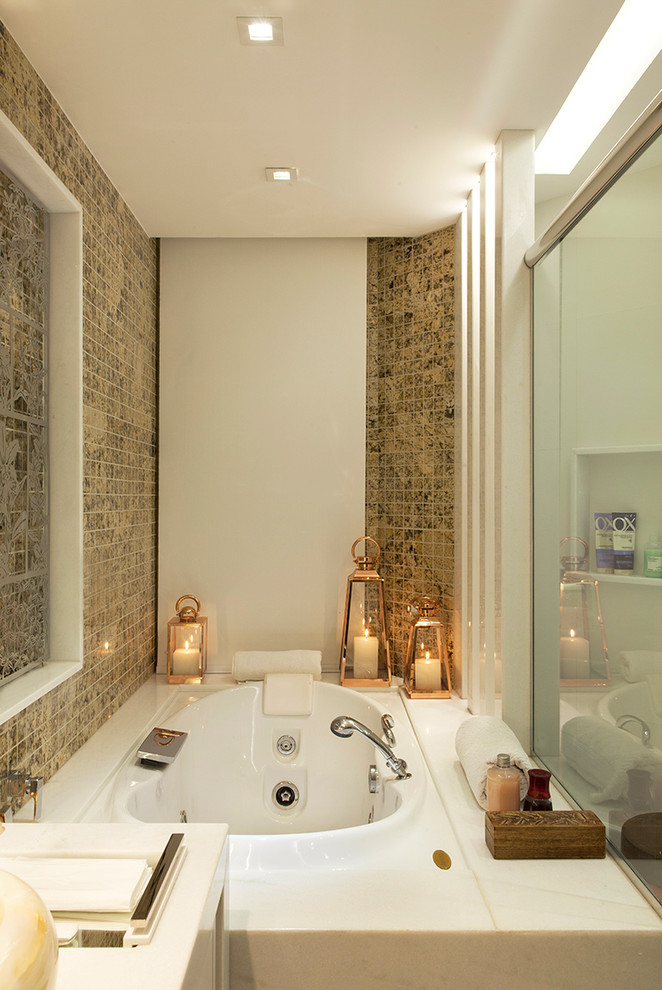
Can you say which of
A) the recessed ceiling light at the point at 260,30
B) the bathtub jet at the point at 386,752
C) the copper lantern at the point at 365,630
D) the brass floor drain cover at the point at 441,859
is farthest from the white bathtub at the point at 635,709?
the recessed ceiling light at the point at 260,30

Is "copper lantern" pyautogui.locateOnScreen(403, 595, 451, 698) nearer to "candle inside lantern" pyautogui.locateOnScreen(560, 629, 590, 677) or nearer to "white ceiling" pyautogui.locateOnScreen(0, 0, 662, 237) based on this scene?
"candle inside lantern" pyautogui.locateOnScreen(560, 629, 590, 677)

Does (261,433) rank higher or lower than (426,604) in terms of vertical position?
higher

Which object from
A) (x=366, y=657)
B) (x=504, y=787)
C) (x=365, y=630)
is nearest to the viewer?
(x=504, y=787)

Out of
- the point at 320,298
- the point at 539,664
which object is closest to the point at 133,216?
the point at 320,298

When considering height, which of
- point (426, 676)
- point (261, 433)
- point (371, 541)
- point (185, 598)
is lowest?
point (426, 676)

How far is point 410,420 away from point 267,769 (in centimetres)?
154

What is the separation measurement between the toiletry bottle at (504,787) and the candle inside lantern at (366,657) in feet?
4.13

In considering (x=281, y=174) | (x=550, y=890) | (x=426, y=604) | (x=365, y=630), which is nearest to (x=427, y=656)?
(x=426, y=604)

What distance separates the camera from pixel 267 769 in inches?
103

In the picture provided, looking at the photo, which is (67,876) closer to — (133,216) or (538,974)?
(538,974)

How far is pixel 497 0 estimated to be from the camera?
1.58 m

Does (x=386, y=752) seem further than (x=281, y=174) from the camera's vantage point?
No

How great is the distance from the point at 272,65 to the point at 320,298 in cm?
143

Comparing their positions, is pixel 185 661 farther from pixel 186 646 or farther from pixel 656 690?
pixel 656 690
